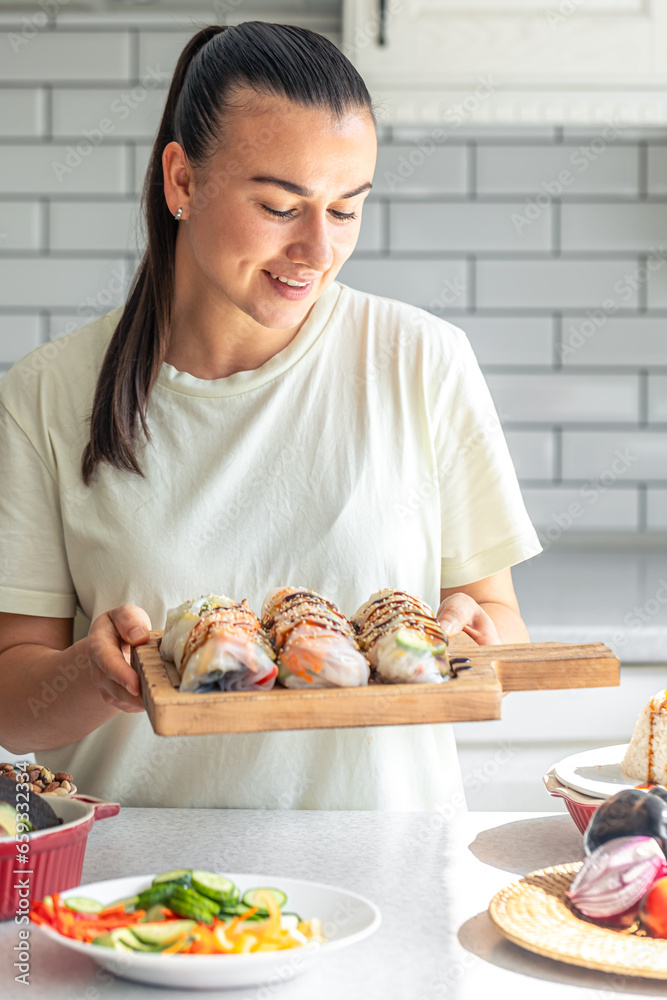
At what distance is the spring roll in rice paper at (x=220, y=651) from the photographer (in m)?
0.78

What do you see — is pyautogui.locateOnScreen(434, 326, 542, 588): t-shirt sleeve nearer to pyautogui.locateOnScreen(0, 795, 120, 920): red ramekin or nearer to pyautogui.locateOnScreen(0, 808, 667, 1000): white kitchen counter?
pyautogui.locateOnScreen(0, 808, 667, 1000): white kitchen counter

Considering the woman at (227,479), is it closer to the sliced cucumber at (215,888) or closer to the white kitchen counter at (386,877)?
the white kitchen counter at (386,877)

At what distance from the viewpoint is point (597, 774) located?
937 millimetres

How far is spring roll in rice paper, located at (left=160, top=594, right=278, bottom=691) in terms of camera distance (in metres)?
0.78

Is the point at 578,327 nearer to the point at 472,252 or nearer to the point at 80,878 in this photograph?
the point at 472,252

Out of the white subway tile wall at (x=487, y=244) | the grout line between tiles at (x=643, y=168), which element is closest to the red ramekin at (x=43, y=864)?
the white subway tile wall at (x=487, y=244)

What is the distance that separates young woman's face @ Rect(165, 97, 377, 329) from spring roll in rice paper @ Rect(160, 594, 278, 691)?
0.34 metres

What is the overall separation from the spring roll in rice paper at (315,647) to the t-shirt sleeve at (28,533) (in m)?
0.36

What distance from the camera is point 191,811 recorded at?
41.7 inches

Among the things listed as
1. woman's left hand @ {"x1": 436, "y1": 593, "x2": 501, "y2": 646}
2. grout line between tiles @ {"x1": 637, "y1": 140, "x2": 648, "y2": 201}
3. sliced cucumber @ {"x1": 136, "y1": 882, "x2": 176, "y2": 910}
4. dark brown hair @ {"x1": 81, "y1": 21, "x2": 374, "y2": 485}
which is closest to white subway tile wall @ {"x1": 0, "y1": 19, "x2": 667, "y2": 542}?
grout line between tiles @ {"x1": 637, "y1": 140, "x2": 648, "y2": 201}

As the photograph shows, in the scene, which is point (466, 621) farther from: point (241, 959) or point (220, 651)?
→ point (241, 959)

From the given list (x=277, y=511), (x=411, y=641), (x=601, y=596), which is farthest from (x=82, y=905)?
(x=601, y=596)

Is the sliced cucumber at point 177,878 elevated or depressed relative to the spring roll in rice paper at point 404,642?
depressed

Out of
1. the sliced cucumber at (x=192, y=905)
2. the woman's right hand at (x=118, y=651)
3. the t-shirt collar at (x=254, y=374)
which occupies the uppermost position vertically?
the t-shirt collar at (x=254, y=374)
